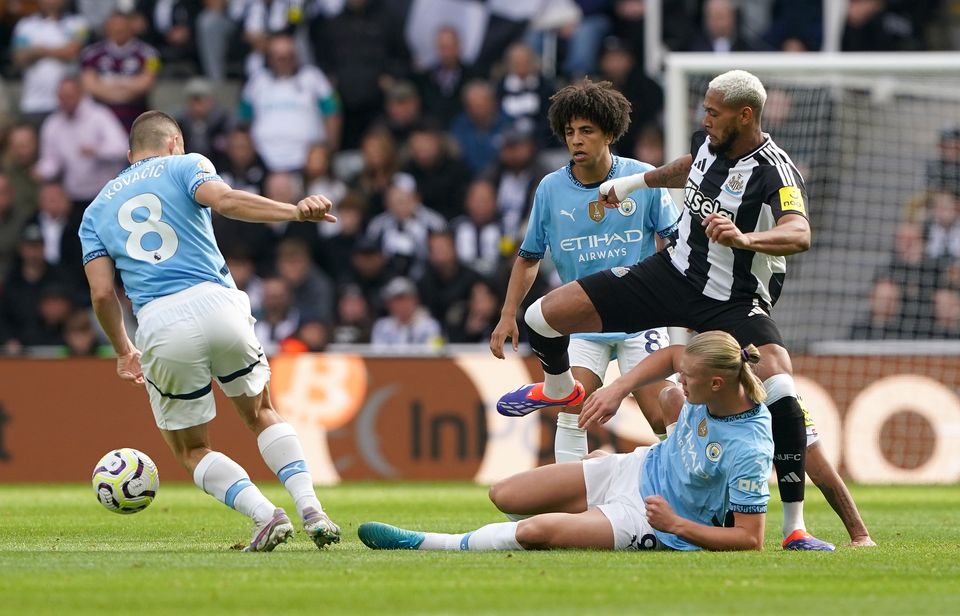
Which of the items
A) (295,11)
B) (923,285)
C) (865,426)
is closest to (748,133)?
(865,426)

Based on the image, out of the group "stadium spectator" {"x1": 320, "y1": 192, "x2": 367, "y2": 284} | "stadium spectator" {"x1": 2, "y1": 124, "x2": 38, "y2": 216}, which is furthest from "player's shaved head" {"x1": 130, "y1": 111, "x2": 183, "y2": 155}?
"stadium spectator" {"x1": 2, "y1": 124, "x2": 38, "y2": 216}

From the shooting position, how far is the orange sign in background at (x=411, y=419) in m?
15.3

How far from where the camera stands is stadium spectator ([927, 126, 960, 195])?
54.6 ft

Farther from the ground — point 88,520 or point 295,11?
point 295,11

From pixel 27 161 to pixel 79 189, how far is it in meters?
0.82

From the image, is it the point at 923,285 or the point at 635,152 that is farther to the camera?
the point at 635,152

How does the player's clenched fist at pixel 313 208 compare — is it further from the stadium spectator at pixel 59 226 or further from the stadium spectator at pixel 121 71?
the stadium spectator at pixel 121 71

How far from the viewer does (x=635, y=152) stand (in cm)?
1797

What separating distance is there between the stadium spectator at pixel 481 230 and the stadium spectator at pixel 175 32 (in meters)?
4.77

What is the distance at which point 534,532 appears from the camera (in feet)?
24.6

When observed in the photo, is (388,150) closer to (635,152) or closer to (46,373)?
(635,152)

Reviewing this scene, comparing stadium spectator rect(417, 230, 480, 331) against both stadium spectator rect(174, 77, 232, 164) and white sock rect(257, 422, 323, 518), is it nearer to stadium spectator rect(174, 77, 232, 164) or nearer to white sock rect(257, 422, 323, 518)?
stadium spectator rect(174, 77, 232, 164)

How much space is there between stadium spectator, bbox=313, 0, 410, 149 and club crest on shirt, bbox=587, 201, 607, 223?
10.2 m

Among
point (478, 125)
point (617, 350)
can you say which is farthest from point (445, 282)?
point (617, 350)
